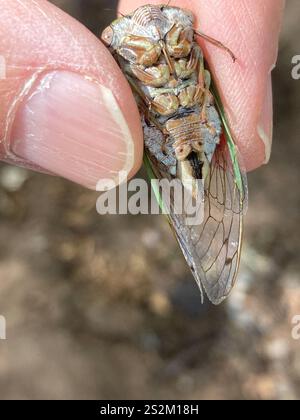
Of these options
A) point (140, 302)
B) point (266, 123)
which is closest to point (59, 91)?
point (266, 123)

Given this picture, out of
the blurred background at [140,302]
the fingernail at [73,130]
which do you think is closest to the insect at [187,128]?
the fingernail at [73,130]

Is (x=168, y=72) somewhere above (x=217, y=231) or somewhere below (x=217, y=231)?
above

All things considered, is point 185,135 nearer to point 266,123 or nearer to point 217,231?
point 217,231

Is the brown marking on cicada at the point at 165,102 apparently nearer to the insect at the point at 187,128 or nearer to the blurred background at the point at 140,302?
the insect at the point at 187,128

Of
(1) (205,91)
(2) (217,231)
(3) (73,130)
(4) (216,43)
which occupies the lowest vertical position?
(2) (217,231)

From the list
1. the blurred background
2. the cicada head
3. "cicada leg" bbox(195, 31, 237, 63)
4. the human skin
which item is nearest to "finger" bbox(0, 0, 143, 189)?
the human skin

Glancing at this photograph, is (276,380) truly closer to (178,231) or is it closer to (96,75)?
(178,231)

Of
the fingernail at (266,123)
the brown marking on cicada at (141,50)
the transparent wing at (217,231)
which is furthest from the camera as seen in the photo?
the fingernail at (266,123)
